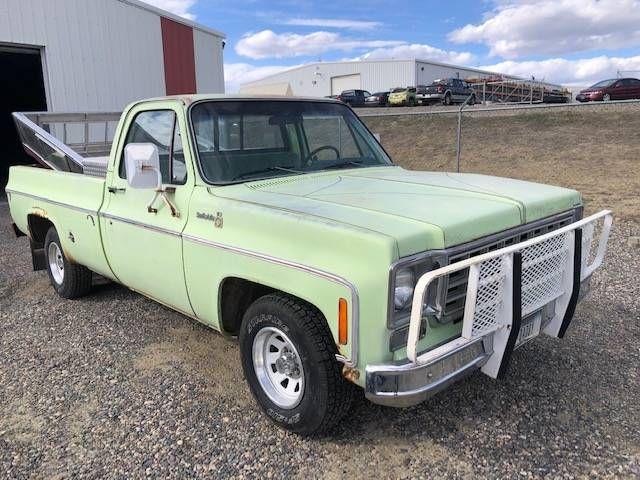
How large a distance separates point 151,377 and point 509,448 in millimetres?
2412

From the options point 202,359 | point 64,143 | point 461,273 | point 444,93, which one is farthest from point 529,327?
point 444,93

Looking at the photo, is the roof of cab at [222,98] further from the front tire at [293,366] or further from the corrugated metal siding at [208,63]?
the corrugated metal siding at [208,63]

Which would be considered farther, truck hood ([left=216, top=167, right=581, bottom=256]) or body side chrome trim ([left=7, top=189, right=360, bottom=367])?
truck hood ([left=216, top=167, right=581, bottom=256])

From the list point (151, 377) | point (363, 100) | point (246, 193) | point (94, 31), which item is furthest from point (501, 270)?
point (363, 100)

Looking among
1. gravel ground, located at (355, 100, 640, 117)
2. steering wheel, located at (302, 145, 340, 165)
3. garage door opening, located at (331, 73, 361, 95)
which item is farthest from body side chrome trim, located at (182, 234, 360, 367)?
garage door opening, located at (331, 73, 361, 95)

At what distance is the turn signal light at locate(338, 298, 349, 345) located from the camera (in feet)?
8.36

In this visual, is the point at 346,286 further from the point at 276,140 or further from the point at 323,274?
the point at 276,140

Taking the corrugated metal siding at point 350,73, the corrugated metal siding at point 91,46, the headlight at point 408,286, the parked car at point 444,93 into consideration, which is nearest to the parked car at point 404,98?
the parked car at point 444,93

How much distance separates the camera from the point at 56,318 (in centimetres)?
516

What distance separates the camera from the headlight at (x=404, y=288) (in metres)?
2.53

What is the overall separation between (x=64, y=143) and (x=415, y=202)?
516 cm

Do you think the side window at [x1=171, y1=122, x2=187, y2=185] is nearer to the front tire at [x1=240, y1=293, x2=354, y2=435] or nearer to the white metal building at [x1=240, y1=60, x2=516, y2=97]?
the front tire at [x1=240, y1=293, x2=354, y2=435]

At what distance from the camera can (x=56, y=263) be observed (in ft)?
19.0

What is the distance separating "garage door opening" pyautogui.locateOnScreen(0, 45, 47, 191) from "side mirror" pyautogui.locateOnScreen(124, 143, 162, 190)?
1428cm
